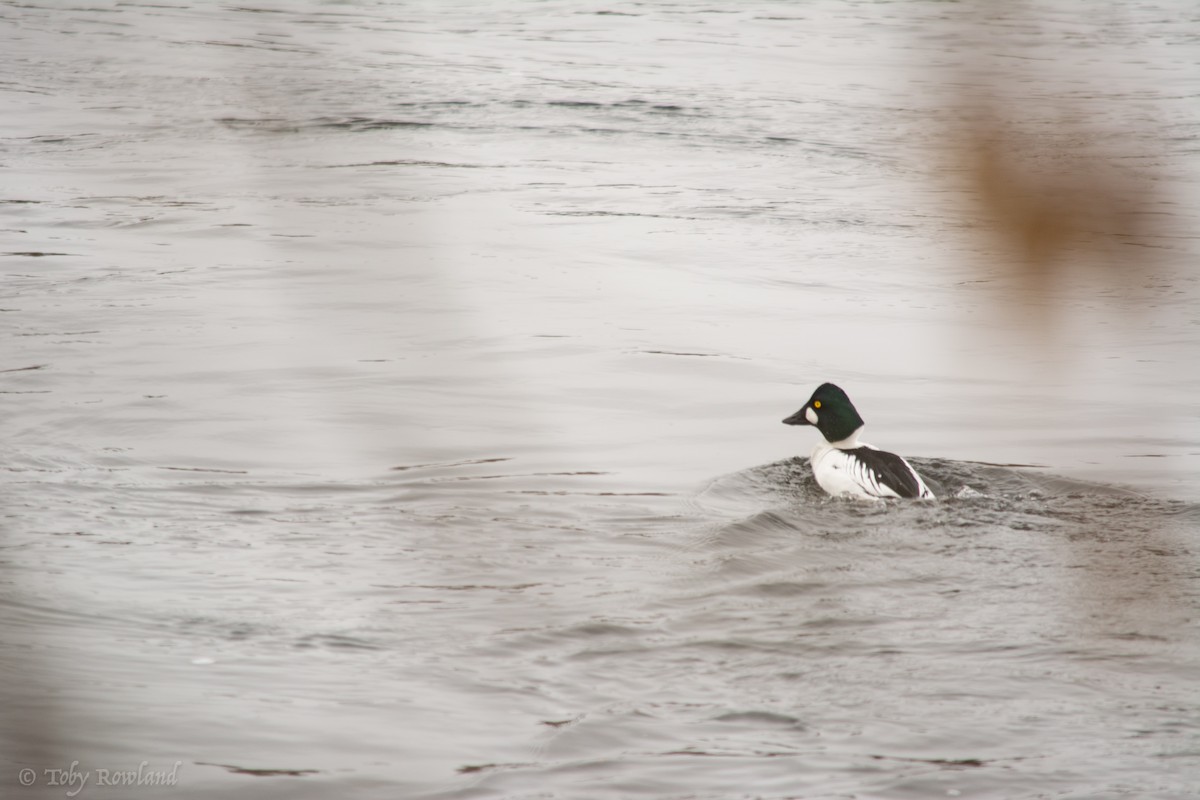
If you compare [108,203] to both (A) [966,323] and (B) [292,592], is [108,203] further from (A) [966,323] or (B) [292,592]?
(A) [966,323]

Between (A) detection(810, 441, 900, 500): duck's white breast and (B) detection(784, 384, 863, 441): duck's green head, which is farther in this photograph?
(B) detection(784, 384, 863, 441): duck's green head

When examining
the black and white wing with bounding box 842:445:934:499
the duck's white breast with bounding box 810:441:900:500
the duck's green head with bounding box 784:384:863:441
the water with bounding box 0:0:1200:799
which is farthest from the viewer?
the duck's green head with bounding box 784:384:863:441

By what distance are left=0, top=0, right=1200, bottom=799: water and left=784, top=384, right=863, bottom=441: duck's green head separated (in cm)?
32

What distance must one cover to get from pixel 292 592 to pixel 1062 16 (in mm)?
4490

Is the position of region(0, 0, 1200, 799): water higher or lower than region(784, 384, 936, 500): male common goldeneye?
higher

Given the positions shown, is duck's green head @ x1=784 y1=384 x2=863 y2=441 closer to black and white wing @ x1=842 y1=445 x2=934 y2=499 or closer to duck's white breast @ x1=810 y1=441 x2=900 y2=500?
duck's white breast @ x1=810 y1=441 x2=900 y2=500

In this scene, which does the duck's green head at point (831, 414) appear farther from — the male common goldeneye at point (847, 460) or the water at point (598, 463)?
the water at point (598, 463)

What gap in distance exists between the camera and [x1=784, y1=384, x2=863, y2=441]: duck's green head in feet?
25.7

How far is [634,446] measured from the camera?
7.72 m

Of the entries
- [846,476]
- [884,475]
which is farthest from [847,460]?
[884,475]

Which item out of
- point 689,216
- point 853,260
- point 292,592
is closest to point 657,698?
point 292,592

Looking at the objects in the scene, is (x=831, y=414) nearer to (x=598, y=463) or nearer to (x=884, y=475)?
(x=884, y=475)

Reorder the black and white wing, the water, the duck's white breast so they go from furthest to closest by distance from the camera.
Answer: the duck's white breast, the black and white wing, the water

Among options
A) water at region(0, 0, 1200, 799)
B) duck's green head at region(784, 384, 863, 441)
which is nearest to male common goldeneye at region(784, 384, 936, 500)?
duck's green head at region(784, 384, 863, 441)
